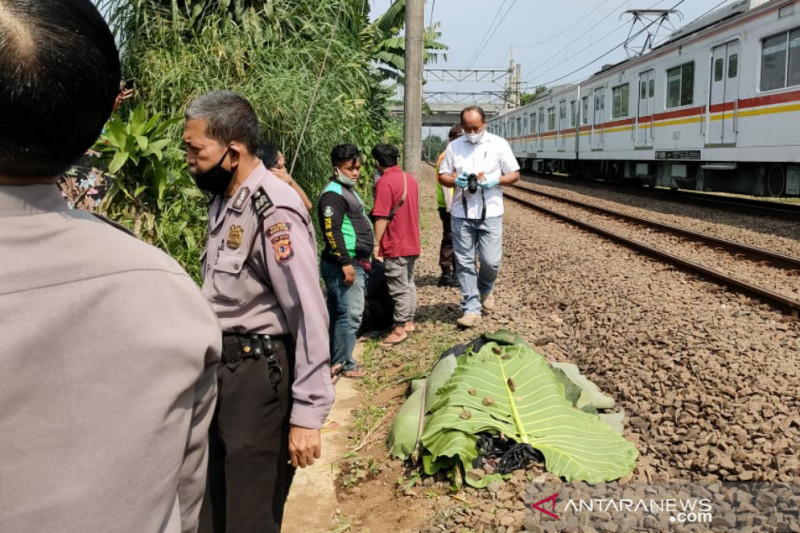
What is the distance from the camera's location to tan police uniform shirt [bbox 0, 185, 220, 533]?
0.93 m

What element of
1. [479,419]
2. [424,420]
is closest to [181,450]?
[479,419]

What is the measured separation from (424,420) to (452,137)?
14.8 feet

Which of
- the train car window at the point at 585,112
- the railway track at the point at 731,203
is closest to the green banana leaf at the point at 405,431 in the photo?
the railway track at the point at 731,203

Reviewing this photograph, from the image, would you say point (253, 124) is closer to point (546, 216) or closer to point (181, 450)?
point (181, 450)

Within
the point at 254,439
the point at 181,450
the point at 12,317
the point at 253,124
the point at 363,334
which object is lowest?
the point at 363,334

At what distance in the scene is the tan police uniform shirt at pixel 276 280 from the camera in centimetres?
231

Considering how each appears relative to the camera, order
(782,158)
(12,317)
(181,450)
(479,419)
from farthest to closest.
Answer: (782,158), (479,419), (181,450), (12,317)

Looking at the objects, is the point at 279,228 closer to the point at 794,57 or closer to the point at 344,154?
the point at 344,154

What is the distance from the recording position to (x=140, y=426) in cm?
99

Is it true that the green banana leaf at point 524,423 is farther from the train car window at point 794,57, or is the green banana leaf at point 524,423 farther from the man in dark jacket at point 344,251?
the train car window at point 794,57

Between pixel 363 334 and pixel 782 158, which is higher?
pixel 782 158

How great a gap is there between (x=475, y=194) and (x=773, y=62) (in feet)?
26.9

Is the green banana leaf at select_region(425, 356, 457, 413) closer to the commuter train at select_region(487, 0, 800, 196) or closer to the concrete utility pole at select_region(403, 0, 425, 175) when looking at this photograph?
the concrete utility pole at select_region(403, 0, 425, 175)

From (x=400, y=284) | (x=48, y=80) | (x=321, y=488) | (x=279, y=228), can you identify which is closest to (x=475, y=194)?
(x=400, y=284)
